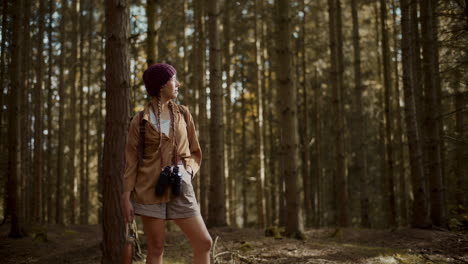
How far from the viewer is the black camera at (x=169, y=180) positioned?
3.25 metres

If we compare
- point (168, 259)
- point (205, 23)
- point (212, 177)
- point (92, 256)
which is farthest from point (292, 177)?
point (205, 23)

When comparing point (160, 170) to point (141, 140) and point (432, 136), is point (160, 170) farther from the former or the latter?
point (432, 136)

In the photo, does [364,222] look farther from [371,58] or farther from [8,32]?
[8,32]

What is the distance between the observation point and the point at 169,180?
328 cm

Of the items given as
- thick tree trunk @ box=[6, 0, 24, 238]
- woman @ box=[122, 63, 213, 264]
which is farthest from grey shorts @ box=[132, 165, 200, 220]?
thick tree trunk @ box=[6, 0, 24, 238]

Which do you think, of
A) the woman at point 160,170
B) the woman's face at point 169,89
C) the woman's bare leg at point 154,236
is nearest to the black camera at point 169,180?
the woman at point 160,170

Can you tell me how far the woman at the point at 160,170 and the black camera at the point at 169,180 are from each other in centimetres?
6

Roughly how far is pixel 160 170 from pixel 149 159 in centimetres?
15

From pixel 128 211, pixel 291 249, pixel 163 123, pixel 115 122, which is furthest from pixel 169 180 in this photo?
pixel 291 249

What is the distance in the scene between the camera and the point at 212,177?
9.73 meters

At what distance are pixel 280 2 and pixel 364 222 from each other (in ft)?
25.3

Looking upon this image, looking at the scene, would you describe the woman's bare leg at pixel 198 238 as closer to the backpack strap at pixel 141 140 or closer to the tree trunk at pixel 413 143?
the backpack strap at pixel 141 140

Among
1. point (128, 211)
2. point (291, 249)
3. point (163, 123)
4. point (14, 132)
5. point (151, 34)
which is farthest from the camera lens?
point (14, 132)

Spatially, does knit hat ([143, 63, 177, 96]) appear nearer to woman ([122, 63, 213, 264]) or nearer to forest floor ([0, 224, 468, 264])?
woman ([122, 63, 213, 264])
